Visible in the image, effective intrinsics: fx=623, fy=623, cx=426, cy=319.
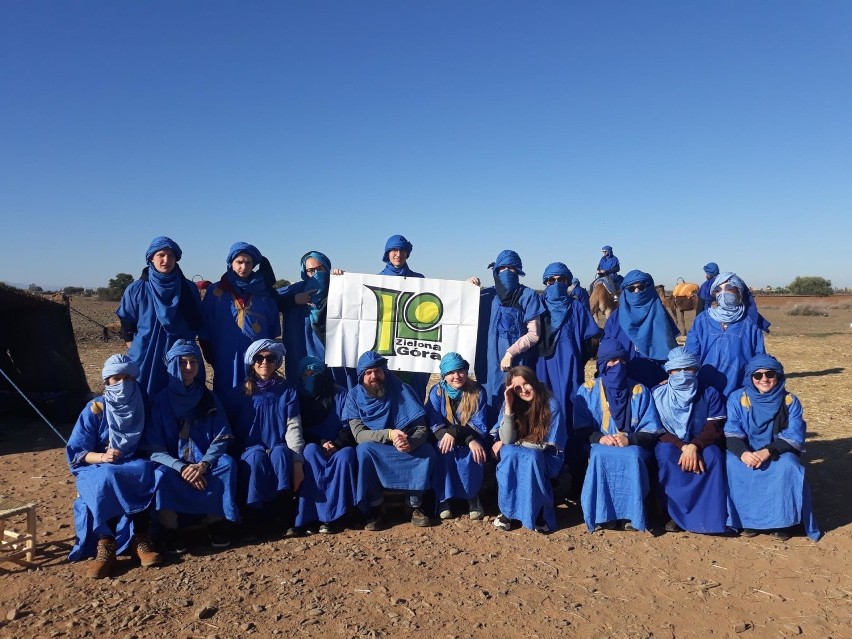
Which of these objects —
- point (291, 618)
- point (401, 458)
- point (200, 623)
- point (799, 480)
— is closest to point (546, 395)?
point (401, 458)

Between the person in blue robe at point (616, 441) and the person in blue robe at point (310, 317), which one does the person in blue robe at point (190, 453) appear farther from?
Answer: the person in blue robe at point (616, 441)

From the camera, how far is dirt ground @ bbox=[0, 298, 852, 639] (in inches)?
133

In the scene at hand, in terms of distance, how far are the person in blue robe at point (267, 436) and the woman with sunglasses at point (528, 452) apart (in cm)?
156

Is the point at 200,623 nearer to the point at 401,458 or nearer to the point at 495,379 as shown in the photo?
the point at 401,458

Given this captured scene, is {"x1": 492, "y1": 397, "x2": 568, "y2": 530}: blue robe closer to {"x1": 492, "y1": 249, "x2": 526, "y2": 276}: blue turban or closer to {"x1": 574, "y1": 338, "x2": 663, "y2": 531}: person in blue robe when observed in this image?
{"x1": 574, "y1": 338, "x2": 663, "y2": 531}: person in blue robe

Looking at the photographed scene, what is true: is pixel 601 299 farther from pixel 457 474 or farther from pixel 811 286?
pixel 811 286

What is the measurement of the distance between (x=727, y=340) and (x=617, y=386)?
1161mm

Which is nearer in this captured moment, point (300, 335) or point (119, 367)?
point (119, 367)

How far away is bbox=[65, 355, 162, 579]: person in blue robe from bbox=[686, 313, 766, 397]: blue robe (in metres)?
4.37

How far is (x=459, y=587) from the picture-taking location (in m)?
3.82

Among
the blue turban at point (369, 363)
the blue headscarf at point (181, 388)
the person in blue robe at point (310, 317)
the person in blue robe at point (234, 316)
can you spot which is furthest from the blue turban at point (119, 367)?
the person in blue robe at point (310, 317)

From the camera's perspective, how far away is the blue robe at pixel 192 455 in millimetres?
4266

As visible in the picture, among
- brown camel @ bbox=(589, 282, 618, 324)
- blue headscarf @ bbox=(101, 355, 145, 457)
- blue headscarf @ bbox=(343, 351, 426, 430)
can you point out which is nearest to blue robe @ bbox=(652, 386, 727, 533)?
blue headscarf @ bbox=(343, 351, 426, 430)

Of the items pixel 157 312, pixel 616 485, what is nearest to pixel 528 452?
pixel 616 485
